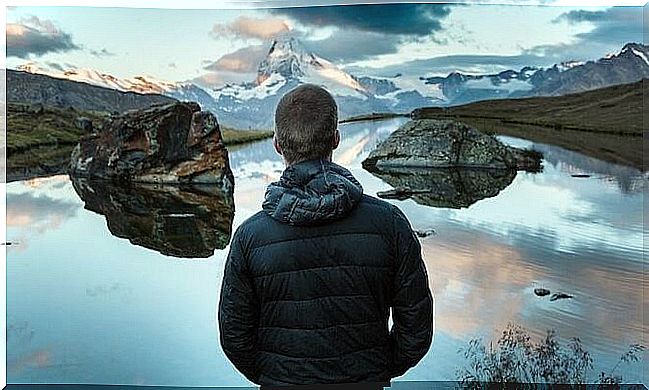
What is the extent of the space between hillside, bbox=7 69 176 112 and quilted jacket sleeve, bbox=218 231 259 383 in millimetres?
2618

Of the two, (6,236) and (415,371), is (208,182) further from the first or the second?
(415,371)

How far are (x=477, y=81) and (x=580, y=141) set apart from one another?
0.58m

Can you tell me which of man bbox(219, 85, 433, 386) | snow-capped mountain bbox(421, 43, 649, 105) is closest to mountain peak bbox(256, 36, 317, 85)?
snow-capped mountain bbox(421, 43, 649, 105)

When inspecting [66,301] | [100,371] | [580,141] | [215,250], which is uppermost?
[580,141]

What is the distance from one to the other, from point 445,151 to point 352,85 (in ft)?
1.86

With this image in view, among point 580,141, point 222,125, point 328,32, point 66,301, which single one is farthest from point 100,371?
point 580,141

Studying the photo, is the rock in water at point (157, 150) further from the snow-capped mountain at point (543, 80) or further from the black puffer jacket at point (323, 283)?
the black puffer jacket at point (323, 283)

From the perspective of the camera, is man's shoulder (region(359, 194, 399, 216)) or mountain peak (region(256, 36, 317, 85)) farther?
mountain peak (region(256, 36, 317, 85))

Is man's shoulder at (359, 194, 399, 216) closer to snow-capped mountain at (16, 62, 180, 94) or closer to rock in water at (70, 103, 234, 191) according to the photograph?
rock in water at (70, 103, 234, 191)

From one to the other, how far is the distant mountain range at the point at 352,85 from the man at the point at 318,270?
101 inches

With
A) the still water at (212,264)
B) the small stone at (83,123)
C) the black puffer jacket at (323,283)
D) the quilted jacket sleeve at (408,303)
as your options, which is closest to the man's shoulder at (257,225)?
the black puffer jacket at (323,283)

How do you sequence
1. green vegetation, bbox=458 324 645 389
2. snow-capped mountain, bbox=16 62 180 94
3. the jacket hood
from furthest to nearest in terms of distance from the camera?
snow-capped mountain, bbox=16 62 180 94 < green vegetation, bbox=458 324 645 389 < the jacket hood

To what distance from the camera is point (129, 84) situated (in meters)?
4.19

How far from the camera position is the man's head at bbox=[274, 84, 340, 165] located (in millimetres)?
1656
